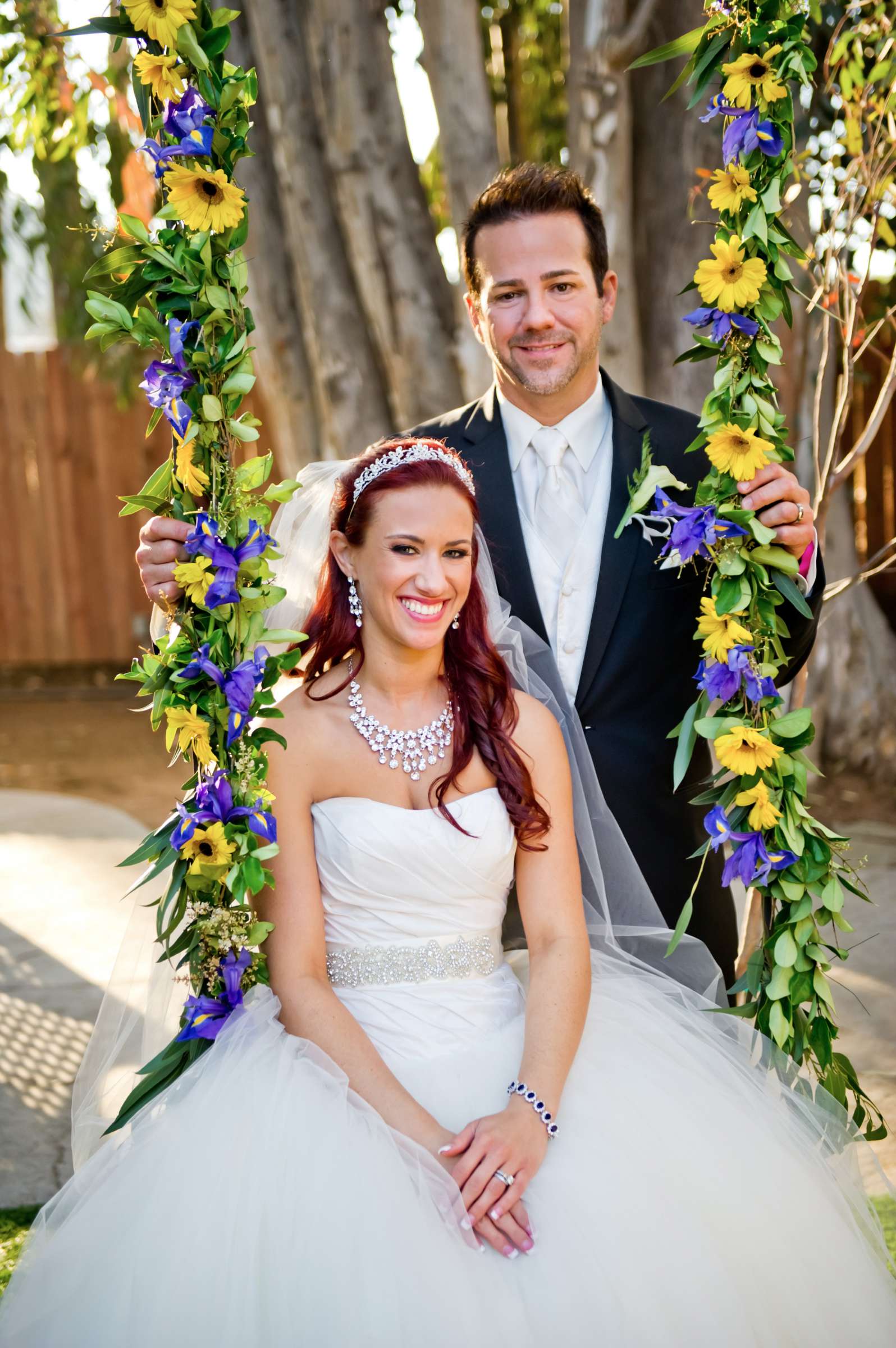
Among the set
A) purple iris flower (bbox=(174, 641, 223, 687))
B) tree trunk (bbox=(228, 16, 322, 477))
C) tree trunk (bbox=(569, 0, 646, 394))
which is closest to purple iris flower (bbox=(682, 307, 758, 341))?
purple iris flower (bbox=(174, 641, 223, 687))

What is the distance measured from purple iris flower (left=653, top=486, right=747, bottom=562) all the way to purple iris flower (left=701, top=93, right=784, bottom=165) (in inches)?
21.9

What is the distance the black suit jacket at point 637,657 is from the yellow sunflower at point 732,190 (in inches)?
28.2

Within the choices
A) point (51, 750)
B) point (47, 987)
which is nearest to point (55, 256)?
point (51, 750)

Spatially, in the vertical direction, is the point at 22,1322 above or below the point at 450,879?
below

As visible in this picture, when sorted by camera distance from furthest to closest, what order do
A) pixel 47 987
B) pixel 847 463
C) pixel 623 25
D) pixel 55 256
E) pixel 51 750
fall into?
pixel 55 256 < pixel 51 750 < pixel 623 25 < pixel 47 987 < pixel 847 463

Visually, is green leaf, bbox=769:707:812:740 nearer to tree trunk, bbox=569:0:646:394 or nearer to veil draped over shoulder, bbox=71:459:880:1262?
veil draped over shoulder, bbox=71:459:880:1262

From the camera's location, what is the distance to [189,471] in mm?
1984

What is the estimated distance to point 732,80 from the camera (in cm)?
200

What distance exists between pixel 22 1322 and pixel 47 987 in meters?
2.53

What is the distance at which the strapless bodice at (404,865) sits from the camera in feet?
7.29

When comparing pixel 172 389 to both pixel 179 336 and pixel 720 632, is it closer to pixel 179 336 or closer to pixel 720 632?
pixel 179 336

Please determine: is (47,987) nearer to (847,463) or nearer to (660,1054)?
(660,1054)

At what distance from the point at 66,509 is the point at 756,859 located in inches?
337

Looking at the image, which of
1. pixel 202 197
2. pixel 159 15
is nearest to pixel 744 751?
pixel 202 197
